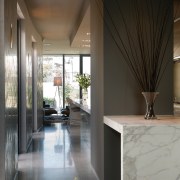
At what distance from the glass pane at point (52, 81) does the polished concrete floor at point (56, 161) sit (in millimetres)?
8269

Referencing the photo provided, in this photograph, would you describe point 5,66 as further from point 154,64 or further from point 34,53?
point 34,53

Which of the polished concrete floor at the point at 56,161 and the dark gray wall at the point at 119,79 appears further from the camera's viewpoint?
the polished concrete floor at the point at 56,161

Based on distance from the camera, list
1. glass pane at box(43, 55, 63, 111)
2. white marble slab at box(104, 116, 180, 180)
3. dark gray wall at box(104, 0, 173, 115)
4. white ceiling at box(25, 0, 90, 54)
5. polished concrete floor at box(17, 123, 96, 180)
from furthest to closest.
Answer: glass pane at box(43, 55, 63, 111) < white ceiling at box(25, 0, 90, 54) < polished concrete floor at box(17, 123, 96, 180) < dark gray wall at box(104, 0, 173, 115) < white marble slab at box(104, 116, 180, 180)

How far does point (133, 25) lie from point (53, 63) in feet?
→ 45.8

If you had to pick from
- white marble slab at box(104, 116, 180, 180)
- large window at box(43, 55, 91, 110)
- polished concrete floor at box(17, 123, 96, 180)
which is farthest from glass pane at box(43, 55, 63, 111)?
white marble slab at box(104, 116, 180, 180)

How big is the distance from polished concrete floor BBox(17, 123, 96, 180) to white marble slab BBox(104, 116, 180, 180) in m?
1.92

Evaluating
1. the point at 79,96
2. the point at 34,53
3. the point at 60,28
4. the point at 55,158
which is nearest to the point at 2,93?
the point at 55,158

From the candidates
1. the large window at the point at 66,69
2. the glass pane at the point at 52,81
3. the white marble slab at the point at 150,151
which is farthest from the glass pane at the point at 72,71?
the white marble slab at the point at 150,151

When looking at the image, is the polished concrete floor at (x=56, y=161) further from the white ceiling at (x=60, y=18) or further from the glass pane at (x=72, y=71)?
the glass pane at (x=72, y=71)

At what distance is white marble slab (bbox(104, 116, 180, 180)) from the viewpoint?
3.23 m

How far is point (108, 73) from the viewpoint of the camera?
167 inches

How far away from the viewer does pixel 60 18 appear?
9.18 meters

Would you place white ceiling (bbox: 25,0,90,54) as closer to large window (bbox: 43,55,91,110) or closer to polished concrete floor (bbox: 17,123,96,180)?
polished concrete floor (bbox: 17,123,96,180)

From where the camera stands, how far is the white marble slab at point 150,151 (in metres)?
3.23
